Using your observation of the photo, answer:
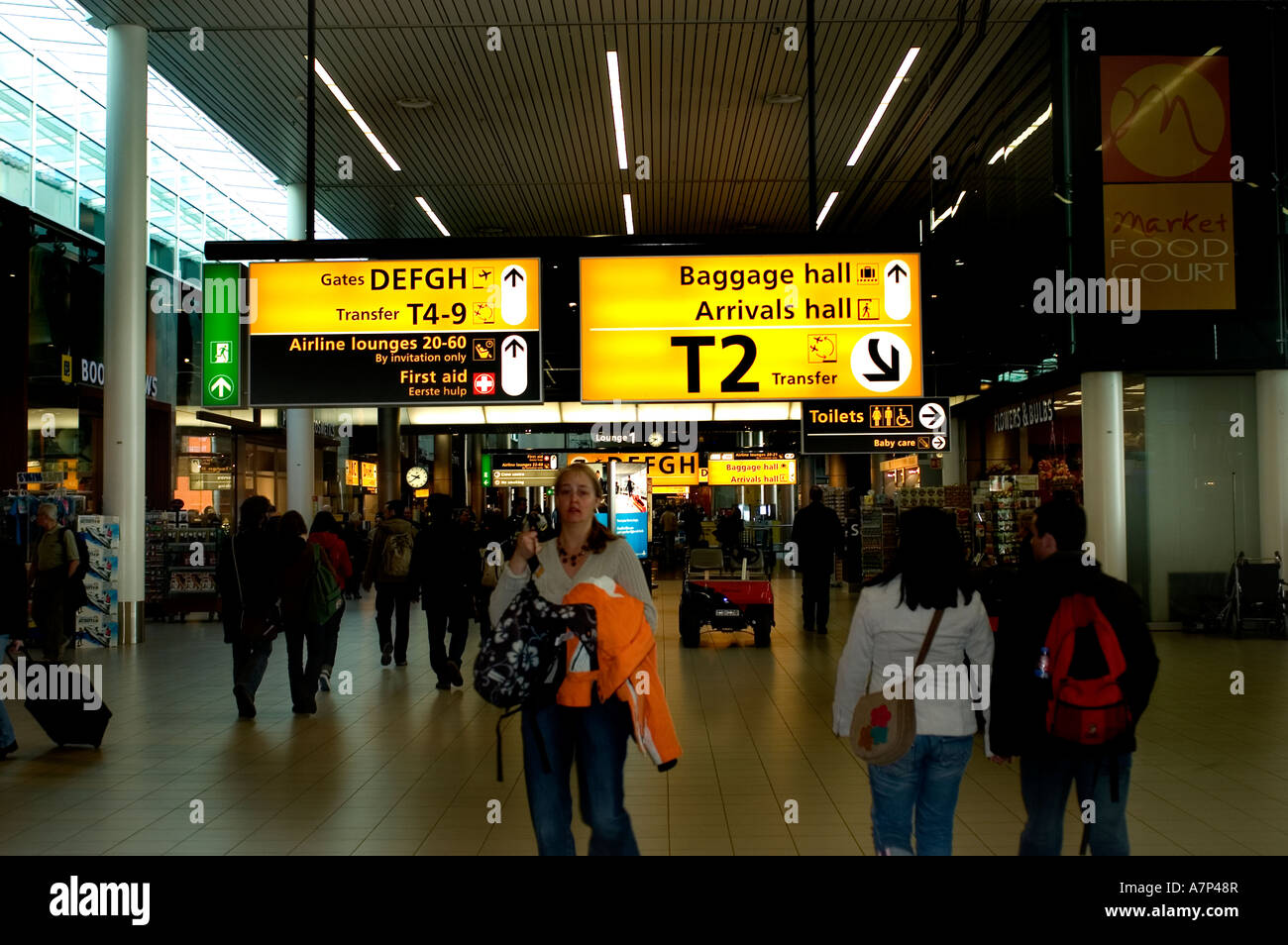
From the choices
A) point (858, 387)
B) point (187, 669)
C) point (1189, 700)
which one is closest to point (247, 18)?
point (187, 669)

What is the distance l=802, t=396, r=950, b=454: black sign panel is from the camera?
476 inches

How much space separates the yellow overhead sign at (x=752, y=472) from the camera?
105 feet

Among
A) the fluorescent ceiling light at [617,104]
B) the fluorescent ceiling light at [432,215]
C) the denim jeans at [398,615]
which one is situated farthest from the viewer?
the fluorescent ceiling light at [432,215]

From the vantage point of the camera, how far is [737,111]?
1530cm

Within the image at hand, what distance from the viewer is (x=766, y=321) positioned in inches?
314

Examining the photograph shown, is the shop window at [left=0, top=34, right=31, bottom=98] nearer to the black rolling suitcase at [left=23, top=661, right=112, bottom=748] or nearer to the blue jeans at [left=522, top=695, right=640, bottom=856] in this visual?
the black rolling suitcase at [left=23, top=661, right=112, bottom=748]

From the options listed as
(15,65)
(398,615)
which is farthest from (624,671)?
(15,65)

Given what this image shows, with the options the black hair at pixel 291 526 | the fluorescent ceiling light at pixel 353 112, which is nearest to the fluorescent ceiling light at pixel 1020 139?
the fluorescent ceiling light at pixel 353 112

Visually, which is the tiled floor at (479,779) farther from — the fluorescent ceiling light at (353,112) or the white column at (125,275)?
the fluorescent ceiling light at (353,112)

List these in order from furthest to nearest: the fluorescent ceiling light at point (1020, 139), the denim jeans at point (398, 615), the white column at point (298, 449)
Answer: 1. the white column at point (298, 449)
2. the fluorescent ceiling light at point (1020, 139)
3. the denim jeans at point (398, 615)

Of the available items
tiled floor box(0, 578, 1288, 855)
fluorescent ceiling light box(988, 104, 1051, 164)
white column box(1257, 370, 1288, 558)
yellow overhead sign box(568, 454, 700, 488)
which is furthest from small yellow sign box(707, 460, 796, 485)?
tiled floor box(0, 578, 1288, 855)

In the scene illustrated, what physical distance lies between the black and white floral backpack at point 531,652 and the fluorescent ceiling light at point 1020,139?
13230 mm

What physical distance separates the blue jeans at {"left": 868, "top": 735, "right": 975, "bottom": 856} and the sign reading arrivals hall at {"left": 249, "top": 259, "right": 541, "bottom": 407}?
179 inches

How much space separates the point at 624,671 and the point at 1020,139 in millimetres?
13983
